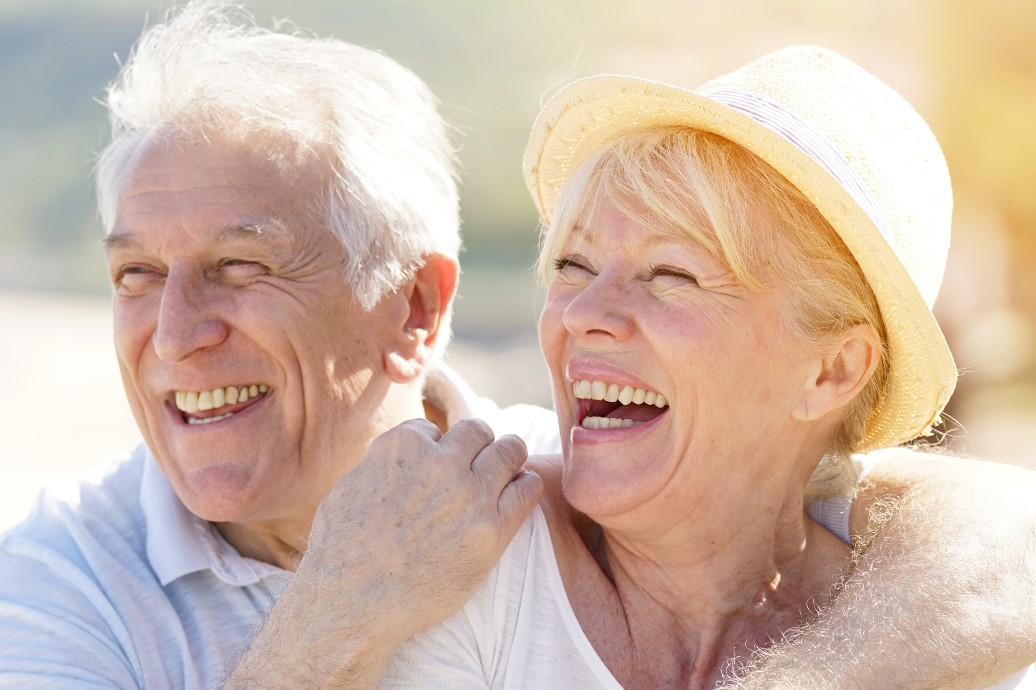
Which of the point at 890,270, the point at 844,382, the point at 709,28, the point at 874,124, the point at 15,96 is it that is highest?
the point at 15,96

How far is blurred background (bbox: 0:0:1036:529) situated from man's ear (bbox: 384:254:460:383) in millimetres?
406

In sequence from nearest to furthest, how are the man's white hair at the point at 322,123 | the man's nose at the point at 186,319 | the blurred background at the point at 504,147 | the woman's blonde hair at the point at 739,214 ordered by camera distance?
the woman's blonde hair at the point at 739,214, the man's nose at the point at 186,319, the man's white hair at the point at 322,123, the blurred background at the point at 504,147

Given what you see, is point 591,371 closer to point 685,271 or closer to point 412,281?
point 685,271

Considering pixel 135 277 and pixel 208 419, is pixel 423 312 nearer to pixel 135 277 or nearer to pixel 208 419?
pixel 208 419

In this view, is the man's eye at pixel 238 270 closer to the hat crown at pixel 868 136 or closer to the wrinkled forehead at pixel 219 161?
the wrinkled forehead at pixel 219 161

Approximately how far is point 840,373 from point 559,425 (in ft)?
2.17

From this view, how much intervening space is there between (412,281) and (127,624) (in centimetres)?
124

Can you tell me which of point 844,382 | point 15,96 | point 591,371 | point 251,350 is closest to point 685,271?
point 591,371

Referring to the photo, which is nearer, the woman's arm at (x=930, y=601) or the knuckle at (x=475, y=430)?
the woman's arm at (x=930, y=601)

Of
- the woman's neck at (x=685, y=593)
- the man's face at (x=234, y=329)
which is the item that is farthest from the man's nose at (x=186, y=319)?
the woman's neck at (x=685, y=593)

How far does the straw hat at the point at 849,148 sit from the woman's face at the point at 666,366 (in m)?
0.23

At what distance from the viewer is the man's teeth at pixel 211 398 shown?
3088mm

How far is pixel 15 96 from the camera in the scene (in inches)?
609

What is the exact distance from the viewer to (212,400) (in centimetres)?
310
